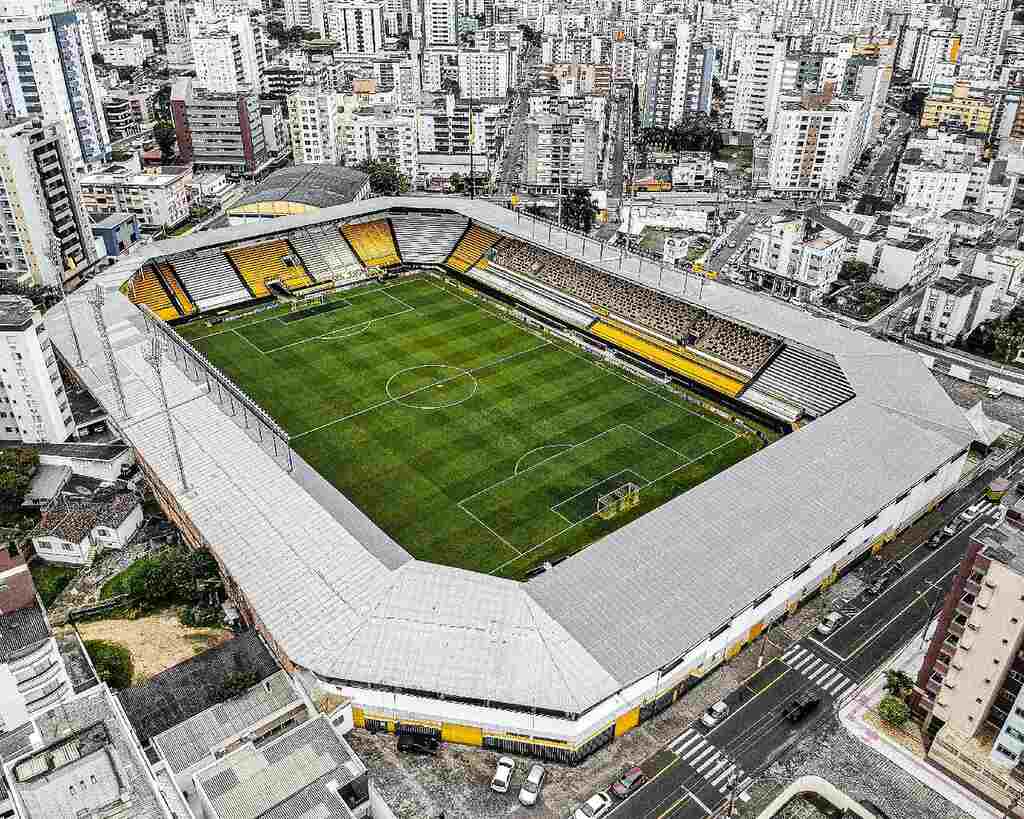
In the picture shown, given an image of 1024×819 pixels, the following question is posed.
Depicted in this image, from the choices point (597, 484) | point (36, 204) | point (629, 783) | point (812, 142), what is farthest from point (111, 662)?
point (812, 142)

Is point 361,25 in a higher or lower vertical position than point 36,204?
higher

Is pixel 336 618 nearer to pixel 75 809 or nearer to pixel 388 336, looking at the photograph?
pixel 75 809

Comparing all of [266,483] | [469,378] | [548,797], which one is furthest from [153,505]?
[548,797]

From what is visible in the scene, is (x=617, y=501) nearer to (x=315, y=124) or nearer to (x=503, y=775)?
(x=503, y=775)

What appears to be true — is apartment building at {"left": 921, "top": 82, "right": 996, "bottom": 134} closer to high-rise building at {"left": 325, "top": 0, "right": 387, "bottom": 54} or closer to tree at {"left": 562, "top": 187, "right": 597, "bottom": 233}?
tree at {"left": 562, "top": 187, "right": 597, "bottom": 233}

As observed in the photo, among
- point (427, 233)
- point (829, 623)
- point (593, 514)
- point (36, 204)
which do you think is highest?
point (36, 204)
